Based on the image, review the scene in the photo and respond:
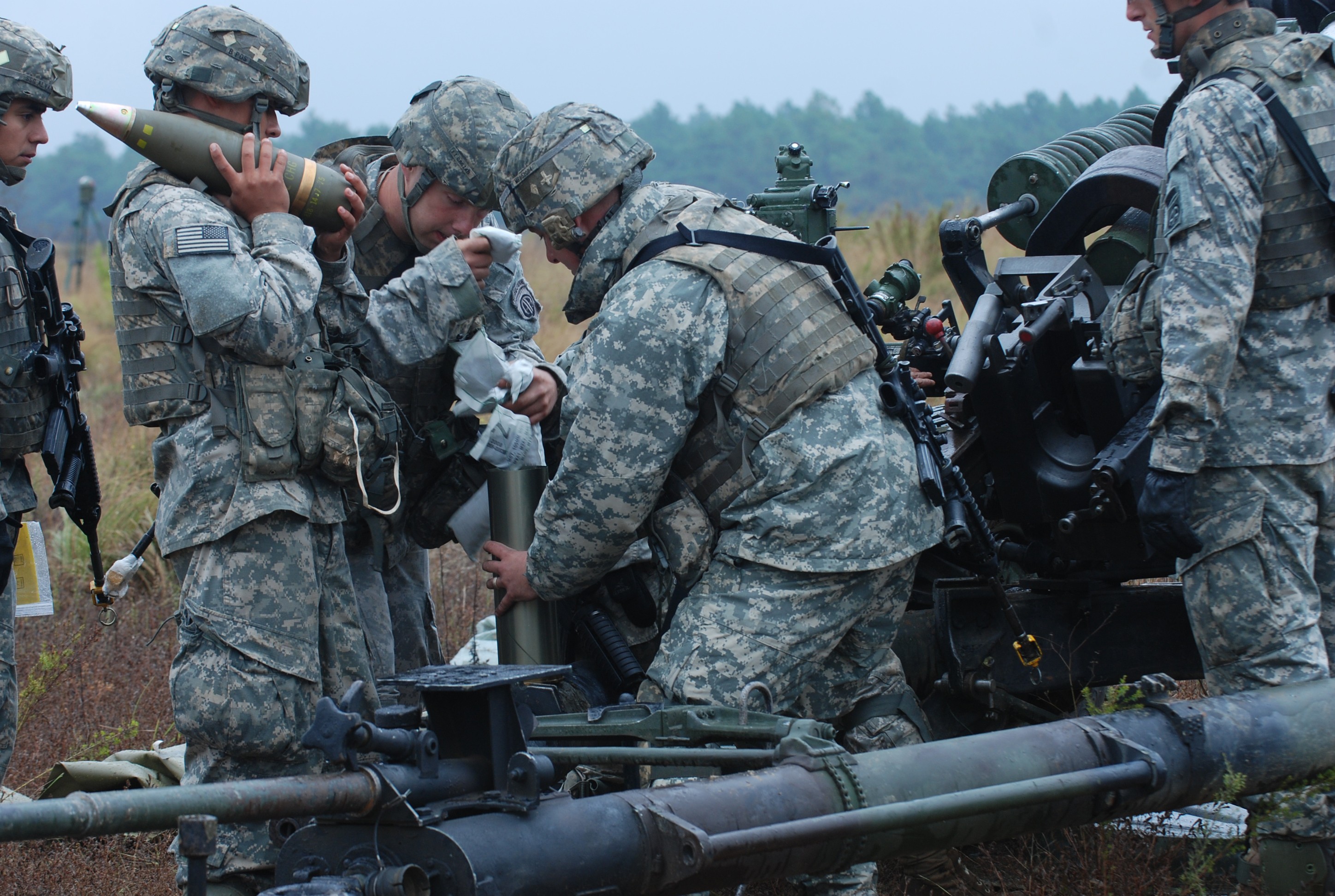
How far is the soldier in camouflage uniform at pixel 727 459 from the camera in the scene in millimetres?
3715

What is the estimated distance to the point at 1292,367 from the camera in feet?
12.7

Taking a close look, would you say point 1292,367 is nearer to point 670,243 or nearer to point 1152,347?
point 1152,347

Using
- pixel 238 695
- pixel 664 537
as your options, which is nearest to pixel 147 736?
pixel 238 695

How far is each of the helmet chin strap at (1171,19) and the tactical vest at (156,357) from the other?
113 inches

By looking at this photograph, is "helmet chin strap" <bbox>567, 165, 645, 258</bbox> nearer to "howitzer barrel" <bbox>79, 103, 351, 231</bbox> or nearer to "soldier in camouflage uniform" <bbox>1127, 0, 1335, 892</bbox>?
"howitzer barrel" <bbox>79, 103, 351, 231</bbox>

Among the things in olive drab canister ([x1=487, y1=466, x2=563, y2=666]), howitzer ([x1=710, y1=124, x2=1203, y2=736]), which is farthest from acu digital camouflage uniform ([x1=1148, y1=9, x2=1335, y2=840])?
olive drab canister ([x1=487, y1=466, x2=563, y2=666])

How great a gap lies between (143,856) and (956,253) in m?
3.49

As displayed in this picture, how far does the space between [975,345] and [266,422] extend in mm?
2256

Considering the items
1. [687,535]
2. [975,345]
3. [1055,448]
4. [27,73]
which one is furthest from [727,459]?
[27,73]

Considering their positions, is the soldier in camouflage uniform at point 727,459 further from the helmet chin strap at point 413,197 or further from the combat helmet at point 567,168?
the helmet chin strap at point 413,197

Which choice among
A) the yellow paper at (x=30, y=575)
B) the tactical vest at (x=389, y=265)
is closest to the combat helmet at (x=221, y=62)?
the tactical vest at (x=389, y=265)

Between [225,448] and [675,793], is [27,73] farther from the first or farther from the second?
[675,793]

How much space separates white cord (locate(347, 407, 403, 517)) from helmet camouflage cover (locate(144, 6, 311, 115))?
0.95 m

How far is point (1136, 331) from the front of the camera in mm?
4051
